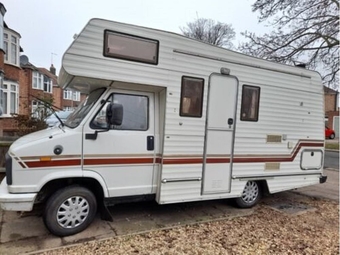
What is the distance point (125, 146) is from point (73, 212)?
121cm

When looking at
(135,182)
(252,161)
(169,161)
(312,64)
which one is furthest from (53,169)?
(312,64)

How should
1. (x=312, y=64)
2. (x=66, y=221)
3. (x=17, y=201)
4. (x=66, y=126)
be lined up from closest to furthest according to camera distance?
(x=17, y=201), (x=66, y=221), (x=66, y=126), (x=312, y=64)

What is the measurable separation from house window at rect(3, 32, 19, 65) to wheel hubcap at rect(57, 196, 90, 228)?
15.6 metres

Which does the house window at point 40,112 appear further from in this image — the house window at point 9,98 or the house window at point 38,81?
the house window at point 38,81

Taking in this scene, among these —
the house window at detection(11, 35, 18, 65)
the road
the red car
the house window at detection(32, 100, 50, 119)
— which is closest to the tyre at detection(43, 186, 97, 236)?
the house window at detection(32, 100, 50, 119)

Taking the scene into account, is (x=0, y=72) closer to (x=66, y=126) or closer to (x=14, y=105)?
(x=14, y=105)

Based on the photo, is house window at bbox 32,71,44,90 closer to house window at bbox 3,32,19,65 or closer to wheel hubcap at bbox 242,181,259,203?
house window at bbox 3,32,19,65

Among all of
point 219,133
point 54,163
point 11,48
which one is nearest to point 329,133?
point 219,133

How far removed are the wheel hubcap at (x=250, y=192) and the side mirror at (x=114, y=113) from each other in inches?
118

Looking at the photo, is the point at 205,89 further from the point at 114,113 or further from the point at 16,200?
the point at 16,200

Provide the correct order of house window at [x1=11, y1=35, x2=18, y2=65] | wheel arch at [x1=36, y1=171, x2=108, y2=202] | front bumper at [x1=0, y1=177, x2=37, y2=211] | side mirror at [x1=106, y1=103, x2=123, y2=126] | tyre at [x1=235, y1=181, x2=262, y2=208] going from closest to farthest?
front bumper at [x1=0, y1=177, x2=37, y2=211] → side mirror at [x1=106, y1=103, x2=123, y2=126] → wheel arch at [x1=36, y1=171, x2=108, y2=202] → tyre at [x1=235, y1=181, x2=262, y2=208] → house window at [x1=11, y1=35, x2=18, y2=65]

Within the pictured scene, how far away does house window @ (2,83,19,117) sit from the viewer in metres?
15.9

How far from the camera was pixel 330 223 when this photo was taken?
5.01 meters

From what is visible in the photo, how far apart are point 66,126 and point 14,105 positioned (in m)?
15.3
